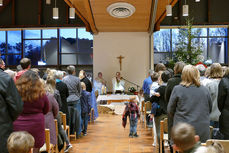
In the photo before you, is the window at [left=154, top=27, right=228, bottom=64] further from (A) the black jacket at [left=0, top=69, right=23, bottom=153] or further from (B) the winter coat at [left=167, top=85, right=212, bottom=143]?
(A) the black jacket at [left=0, top=69, right=23, bottom=153]

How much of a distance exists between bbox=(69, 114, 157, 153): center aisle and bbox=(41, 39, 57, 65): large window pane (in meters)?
7.36

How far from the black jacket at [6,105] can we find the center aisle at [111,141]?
2.74 m

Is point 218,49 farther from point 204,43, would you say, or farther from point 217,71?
point 217,71

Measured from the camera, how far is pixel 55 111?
3842 millimetres

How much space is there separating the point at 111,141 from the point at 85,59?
8937 millimetres

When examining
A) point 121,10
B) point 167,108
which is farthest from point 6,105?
point 121,10

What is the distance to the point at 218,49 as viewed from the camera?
14047mm

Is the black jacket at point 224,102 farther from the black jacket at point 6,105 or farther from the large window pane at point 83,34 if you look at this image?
the large window pane at point 83,34

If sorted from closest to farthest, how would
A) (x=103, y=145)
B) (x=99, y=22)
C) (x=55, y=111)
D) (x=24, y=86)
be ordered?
(x=24, y=86) < (x=55, y=111) < (x=103, y=145) < (x=99, y=22)

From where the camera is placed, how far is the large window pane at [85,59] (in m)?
14.5

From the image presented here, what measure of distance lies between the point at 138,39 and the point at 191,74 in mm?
10208

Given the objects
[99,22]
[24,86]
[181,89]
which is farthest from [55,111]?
[99,22]

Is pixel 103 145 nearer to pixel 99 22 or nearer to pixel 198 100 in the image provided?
pixel 198 100

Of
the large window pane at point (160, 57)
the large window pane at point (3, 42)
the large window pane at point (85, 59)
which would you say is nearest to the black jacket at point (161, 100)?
the large window pane at point (160, 57)
